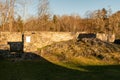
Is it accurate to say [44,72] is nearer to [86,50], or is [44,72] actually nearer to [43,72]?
[43,72]

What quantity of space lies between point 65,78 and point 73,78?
0.46m

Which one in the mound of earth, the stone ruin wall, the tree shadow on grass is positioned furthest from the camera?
the stone ruin wall

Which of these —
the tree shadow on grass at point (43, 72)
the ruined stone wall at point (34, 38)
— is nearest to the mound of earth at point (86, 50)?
the ruined stone wall at point (34, 38)

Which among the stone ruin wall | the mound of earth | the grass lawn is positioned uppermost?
the stone ruin wall

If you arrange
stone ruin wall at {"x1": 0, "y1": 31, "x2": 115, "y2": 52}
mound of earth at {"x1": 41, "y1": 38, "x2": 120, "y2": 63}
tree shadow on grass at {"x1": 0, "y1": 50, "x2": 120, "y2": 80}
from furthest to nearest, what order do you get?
stone ruin wall at {"x1": 0, "y1": 31, "x2": 115, "y2": 52}, mound of earth at {"x1": 41, "y1": 38, "x2": 120, "y2": 63}, tree shadow on grass at {"x1": 0, "y1": 50, "x2": 120, "y2": 80}

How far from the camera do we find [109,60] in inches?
752

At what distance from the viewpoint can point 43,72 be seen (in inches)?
563

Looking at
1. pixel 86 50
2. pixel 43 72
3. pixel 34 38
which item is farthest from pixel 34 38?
pixel 43 72

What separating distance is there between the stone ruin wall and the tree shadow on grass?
351 centimetres

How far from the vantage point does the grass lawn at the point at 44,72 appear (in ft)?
42.8

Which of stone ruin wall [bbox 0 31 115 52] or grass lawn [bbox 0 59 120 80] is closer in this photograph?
grass lawn [bbox 0 59 120 80]

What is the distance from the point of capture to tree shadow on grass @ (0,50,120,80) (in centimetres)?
1304

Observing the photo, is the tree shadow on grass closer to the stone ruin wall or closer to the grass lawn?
the grass lawn

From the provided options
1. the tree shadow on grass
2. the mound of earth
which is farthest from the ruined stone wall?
the tree shadow on grass
